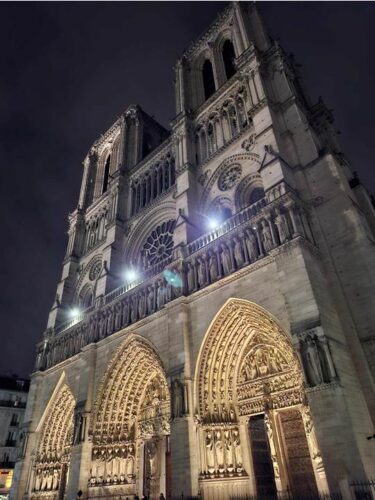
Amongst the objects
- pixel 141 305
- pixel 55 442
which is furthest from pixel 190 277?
pixel 55 442

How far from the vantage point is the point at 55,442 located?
1479 centimetres

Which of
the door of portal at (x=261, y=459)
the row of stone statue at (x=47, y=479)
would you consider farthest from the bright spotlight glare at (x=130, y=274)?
the door of portal at (x=261, y=459)

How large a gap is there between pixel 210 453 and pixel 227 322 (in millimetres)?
3293

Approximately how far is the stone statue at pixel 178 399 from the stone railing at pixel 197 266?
107 inches

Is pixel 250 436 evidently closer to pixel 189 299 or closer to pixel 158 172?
pixel 189 299

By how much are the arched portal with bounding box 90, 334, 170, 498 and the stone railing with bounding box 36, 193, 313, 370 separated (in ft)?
4.78

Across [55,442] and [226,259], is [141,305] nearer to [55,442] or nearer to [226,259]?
[226,259]

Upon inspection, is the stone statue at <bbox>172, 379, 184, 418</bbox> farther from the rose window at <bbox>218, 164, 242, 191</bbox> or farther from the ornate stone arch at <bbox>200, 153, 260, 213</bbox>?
the rose window at <bbox>218, 164, 242, 191</bbox>

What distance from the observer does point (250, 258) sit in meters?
9.76

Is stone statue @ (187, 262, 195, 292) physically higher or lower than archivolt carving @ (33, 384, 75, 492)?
higher

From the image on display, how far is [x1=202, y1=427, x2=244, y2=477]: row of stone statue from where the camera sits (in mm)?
8781

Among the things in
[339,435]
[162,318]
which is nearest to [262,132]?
[162,318]

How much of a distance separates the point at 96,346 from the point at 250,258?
7.39m

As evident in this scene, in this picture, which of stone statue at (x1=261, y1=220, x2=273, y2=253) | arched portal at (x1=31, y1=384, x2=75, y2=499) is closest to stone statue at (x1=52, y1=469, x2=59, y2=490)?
arched portal at (x1=31, y1=384, x2=75, y2=499)
